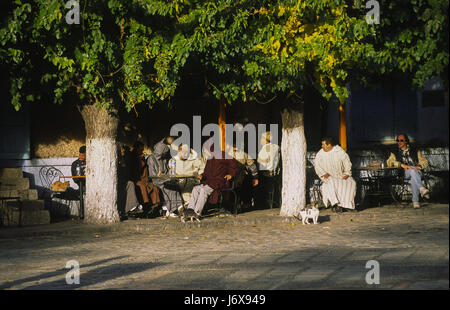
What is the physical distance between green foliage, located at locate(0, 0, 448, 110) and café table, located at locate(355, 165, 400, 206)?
10.8ft

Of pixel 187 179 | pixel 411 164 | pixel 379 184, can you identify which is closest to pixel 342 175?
pixel 411 164

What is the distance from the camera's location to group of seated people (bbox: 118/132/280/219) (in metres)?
Result: 15.1

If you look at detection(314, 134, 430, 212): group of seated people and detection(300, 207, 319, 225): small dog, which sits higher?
detection(314, 134, 430, 212): group of seated people

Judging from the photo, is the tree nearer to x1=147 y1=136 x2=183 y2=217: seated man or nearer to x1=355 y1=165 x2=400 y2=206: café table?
x1=147 y1=136 x2=183 y2=217: seated man

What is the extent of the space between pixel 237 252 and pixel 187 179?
649 centimetres

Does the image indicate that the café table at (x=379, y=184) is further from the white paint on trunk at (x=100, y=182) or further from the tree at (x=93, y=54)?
the tree at (x=93, y=54)

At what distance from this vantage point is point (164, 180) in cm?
1603

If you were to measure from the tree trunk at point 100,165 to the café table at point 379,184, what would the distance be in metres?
5.40

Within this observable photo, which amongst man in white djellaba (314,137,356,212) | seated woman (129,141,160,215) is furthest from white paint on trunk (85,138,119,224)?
man in white djellaba (314,137,356,212)
